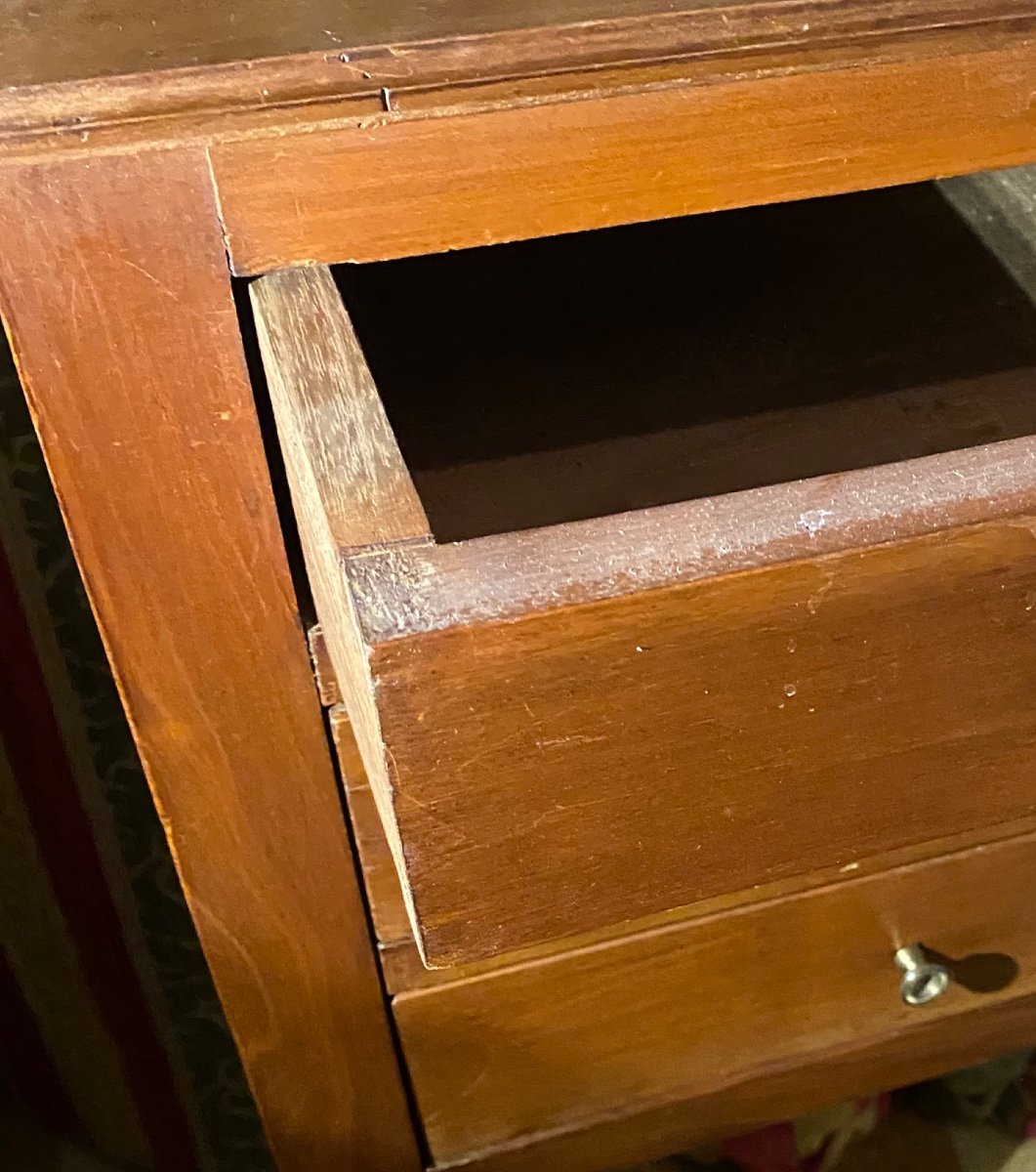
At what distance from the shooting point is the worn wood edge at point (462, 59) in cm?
Answer: 32

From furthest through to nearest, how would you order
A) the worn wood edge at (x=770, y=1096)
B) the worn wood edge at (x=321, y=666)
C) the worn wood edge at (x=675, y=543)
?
the worn wood edge at (x=770, y=1096)
the worn wood edge at (x=321, y=666)
the worn wood edge at (x=675, y=543)

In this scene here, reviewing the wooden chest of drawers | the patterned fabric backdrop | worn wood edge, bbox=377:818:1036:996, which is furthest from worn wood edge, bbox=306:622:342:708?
the patterned fabric backdrop

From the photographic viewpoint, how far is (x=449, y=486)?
61cm

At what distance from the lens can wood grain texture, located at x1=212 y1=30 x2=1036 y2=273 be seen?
0.36 m

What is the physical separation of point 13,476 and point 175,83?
0.41 m

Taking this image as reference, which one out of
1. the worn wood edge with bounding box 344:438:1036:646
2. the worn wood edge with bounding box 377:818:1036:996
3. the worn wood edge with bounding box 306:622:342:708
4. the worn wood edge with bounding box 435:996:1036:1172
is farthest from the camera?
the worn wood edge with bounding box 435:996:1036:1172

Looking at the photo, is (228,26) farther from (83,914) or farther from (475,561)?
(83,914)

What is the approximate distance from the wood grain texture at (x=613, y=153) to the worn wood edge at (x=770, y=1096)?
48 centimetres

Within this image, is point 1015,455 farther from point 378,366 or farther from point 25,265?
point 378,366

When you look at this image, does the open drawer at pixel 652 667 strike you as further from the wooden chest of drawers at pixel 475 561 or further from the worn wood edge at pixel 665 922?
the worn wood edge at pixel 665 922

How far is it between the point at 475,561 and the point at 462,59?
0.14 meters

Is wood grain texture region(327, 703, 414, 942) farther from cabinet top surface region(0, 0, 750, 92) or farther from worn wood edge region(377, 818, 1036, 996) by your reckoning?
cabinet top surface region(0, 0, 750, 92)

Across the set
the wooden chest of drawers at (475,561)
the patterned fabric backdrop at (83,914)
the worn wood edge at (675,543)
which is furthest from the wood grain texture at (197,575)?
the patterned fabric backdrop at (83,914)

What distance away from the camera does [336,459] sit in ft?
1.19
